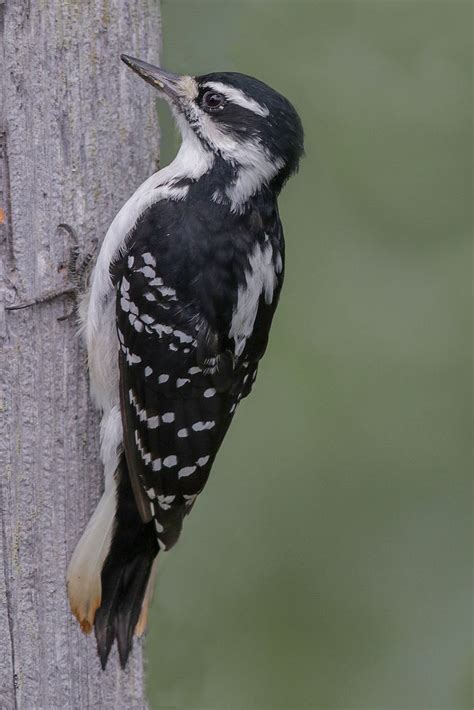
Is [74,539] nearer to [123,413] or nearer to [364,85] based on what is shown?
[123,413]

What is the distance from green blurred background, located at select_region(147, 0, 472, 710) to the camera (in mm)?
4410

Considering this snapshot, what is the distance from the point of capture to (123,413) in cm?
295

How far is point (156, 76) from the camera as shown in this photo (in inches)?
122

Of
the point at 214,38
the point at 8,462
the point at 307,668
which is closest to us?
the point at 8,462

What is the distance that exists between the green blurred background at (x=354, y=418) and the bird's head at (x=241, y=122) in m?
1.12

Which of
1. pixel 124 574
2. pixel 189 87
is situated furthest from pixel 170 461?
pixel 189 87

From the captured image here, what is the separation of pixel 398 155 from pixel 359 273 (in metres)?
0.54

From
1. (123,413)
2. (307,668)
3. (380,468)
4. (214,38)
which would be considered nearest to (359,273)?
(380,468)

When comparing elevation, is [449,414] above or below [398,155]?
below

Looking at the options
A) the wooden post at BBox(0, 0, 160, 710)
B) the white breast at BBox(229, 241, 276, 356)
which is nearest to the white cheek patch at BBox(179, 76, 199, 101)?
the wooden post at BBox(0, 0, 160, 710)

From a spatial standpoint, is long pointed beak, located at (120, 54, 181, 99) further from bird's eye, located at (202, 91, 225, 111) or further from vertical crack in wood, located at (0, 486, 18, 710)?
vertical crack in wood, located at (0, 486, 18, 710)

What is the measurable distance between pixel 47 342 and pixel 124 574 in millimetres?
694

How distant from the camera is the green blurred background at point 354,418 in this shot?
4.41m

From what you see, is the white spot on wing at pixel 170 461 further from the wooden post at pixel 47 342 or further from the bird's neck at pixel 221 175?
the bird's neck at pixel 221 175
